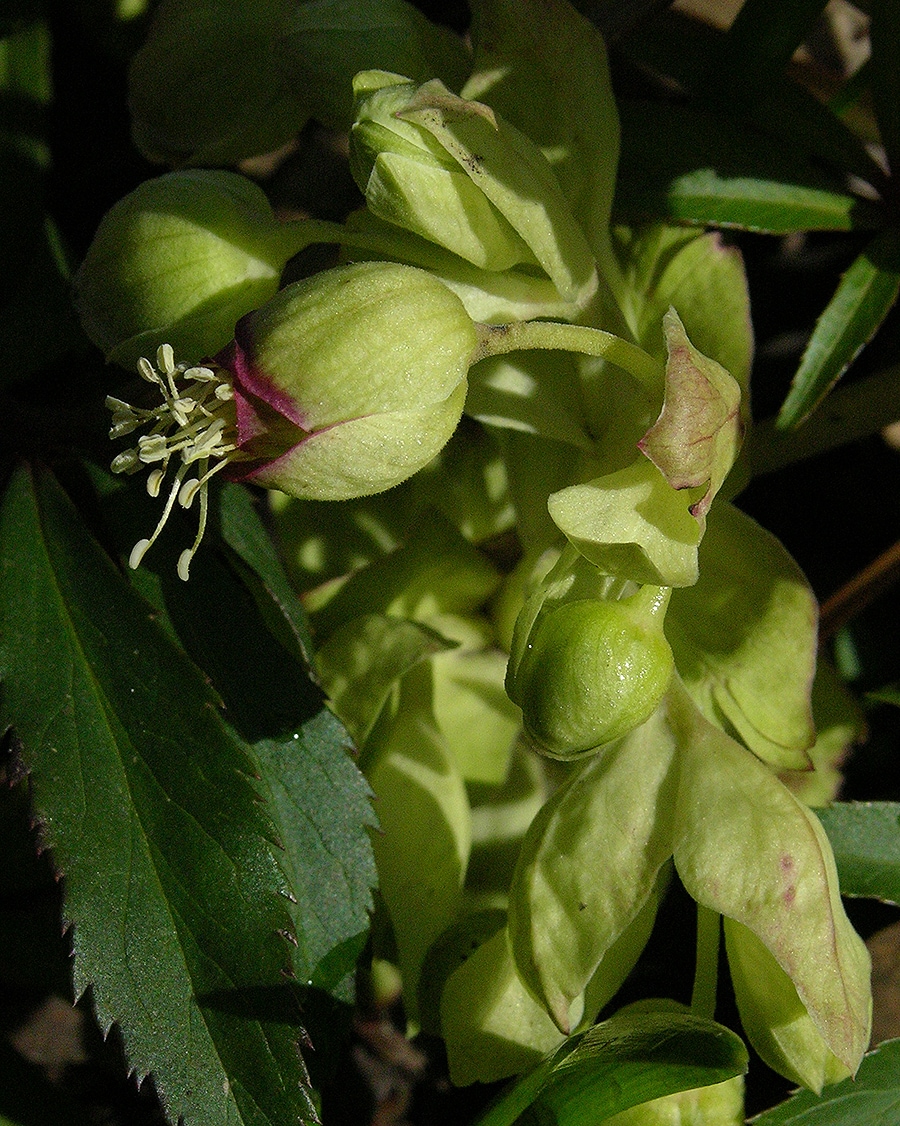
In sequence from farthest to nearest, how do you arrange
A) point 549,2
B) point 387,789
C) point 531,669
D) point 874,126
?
point 874,126 < point 387,789 < point 549,2 < point 531,669

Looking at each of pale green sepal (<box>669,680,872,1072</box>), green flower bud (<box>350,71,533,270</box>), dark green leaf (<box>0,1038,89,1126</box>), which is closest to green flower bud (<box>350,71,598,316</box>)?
green flower bud (<box>350,71,533,270</box>)

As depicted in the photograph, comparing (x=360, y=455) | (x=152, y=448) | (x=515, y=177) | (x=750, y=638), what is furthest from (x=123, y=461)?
(x=750, y=638)

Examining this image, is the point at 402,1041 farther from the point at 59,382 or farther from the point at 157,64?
the point at 157,64

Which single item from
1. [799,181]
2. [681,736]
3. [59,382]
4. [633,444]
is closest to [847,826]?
[681,736]

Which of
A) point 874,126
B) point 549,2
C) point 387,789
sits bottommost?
point 387,789

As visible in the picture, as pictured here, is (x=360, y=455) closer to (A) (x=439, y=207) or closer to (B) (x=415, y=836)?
(A) (x=439, y=207)

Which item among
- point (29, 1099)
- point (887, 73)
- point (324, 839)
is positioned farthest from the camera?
point (29, 1099)

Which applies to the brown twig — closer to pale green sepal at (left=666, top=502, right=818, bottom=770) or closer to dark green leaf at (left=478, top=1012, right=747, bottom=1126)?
pale green sepal at (left=666, top=502, right=818, bottom=770)
